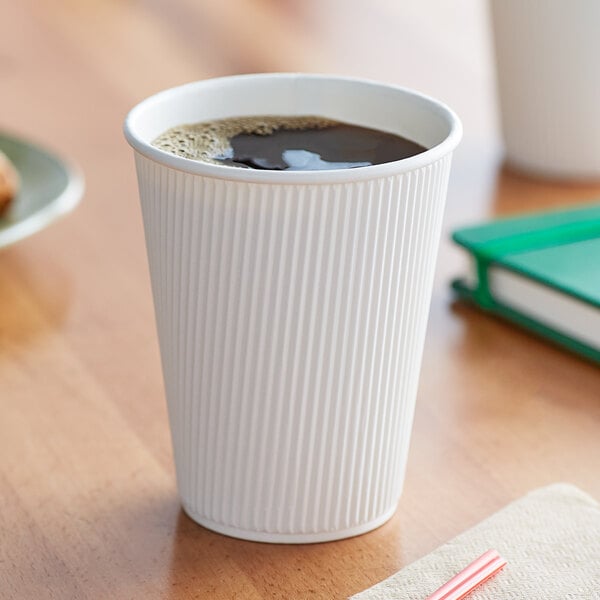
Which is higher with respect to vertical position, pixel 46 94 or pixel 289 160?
pixel 289 160

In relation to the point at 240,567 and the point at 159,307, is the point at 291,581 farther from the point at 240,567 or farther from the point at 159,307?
the point at 159,307

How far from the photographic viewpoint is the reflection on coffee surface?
17.7 inches

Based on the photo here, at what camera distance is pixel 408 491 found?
1.77ft

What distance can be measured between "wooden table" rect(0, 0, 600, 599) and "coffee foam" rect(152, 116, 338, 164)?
172mm

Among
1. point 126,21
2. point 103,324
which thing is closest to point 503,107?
point 103,324

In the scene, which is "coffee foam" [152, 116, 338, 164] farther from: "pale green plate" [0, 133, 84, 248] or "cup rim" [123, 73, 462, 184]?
"pale green plate" [0, 133, 84, 248]

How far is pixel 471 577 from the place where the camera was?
454 millimetres

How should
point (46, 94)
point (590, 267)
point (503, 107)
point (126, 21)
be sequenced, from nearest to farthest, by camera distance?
1. point (590, 267)
2. point (503, 107)
3. point (46, 94)
4. point (126, 21)

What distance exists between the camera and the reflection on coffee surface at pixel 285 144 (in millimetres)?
450

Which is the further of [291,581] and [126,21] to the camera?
[126,21]

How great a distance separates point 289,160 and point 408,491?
182 millimetres

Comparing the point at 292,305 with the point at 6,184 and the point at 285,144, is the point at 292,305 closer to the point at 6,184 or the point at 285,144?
the point at 285,144

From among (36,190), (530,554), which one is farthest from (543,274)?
(36,190)

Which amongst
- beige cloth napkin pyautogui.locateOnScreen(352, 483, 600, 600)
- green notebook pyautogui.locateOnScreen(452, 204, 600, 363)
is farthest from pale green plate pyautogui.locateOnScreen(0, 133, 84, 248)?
beige cloth napkin pyautogui.locateOnScreen(352, 483, 600, 600)
